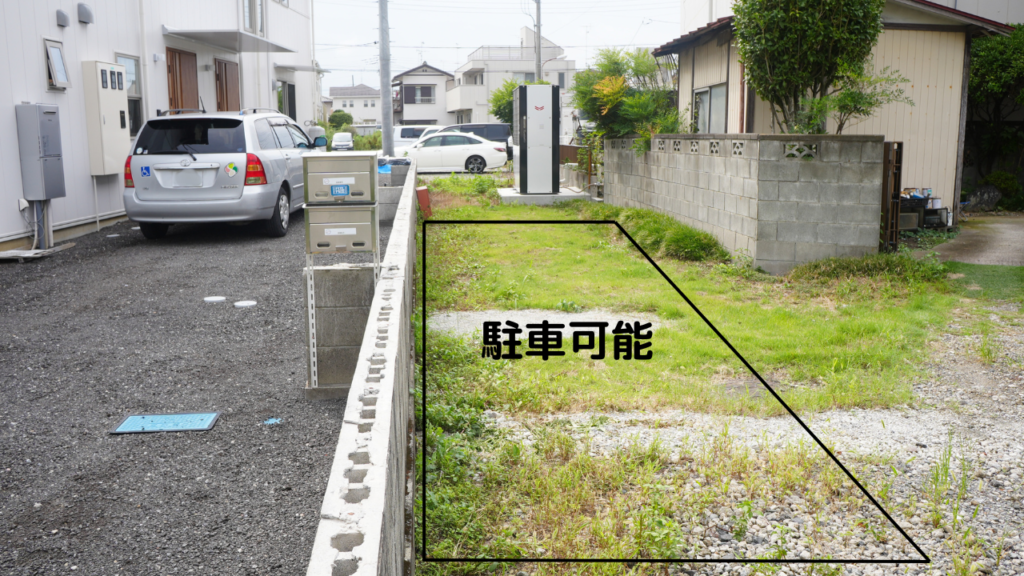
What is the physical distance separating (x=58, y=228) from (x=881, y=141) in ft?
30.8

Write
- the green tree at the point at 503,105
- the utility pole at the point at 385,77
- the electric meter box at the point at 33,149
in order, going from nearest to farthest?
the electric meter box at the point at 33,149 → the utility pole at the point at 385,77 → the green tree at the point at 503,105

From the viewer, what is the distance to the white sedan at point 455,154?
2691 centimetres

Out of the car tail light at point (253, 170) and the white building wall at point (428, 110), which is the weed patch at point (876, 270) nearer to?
the car tail light at point (253, 170)

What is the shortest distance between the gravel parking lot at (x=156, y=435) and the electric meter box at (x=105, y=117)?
3.59 meters

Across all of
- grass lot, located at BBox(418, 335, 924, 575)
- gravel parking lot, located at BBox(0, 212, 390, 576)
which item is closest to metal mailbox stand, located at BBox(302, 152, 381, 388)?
gravel parking lot, located at BBox(0, 212, 390, 576)

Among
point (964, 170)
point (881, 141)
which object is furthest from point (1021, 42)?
point (881, 141)

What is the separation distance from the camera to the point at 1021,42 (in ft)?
42.1

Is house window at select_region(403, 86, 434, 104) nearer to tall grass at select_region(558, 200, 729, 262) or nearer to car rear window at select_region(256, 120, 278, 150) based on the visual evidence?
car rear window at select_region(256, 120, 278, 150)

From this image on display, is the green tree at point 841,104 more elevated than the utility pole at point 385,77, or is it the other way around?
the utility pole at point 385,77

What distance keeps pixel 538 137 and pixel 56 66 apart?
311 inches

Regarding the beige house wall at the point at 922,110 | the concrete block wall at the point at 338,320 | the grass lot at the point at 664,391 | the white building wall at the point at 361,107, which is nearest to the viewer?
the grass lot at the point at 664,391

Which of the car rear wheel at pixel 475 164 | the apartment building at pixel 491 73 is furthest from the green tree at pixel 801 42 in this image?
the apartment building at pixel 491 73

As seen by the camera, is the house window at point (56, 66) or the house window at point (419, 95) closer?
the house window at point (56, 66)

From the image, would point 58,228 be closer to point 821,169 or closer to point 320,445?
point 320,445
